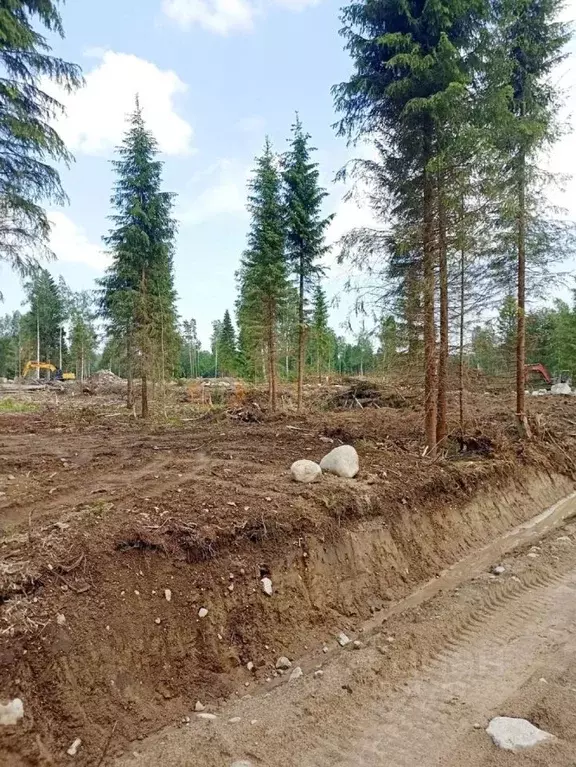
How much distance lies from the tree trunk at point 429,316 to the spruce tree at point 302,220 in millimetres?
9578

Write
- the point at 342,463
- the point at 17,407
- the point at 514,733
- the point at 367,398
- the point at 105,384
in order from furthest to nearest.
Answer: the point at 105,384 → the point at 17,407 → the point at 367,398 → the point at 342,463 → the point at 514,733

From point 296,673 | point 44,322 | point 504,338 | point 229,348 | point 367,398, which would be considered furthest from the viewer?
point 44,322

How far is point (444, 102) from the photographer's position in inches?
317

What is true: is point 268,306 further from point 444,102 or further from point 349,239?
point 444,102

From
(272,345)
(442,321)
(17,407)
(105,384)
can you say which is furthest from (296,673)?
(105,384)

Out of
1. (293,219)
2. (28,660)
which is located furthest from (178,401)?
(28,660)

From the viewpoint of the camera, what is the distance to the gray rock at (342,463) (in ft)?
23.7

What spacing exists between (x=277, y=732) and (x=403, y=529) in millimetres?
3834

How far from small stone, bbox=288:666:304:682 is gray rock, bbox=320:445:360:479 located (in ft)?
10.6

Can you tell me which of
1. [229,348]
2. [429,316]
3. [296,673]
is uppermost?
[229,348]

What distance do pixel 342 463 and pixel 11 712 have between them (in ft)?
16.7

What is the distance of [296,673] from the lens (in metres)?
4.23

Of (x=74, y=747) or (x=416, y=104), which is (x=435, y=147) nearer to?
(x=416, y=104)

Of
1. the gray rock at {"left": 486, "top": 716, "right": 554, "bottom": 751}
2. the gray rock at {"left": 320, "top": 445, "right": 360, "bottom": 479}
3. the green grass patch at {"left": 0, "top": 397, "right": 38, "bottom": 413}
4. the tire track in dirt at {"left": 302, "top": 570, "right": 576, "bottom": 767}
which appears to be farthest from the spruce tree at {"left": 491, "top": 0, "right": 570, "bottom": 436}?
the green grass patch at {"left": 0, "top": 397, "right": 38, "bottom": 413}
